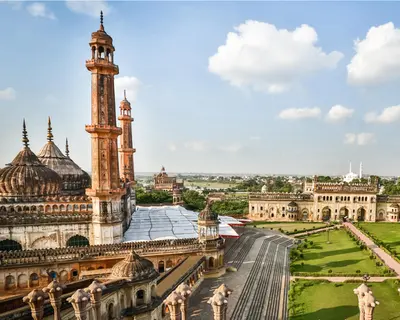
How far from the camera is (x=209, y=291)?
2295 cm

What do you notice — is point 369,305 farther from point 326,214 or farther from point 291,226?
point 326,214

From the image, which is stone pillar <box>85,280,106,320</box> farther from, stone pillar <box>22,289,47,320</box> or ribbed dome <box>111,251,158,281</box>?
ribbed dome <box>111,251,158,281</box>

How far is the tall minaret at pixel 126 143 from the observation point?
46844 millimetres

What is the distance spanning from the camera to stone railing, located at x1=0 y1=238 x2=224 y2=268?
2280 centimetres

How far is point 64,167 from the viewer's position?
3884 centimetres

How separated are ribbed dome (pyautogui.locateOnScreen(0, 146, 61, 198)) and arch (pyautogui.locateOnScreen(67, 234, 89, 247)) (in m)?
6.26

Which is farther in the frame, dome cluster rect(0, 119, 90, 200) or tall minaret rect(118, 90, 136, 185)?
tall minaret rect(118, 90, 136, 185)

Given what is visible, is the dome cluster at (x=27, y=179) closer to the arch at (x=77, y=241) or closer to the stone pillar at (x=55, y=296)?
the arch at (x=77, y=241)

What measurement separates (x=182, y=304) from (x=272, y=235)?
37084 millimetres

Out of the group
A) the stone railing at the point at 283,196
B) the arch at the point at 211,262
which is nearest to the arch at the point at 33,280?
the arch at the point at 211,262

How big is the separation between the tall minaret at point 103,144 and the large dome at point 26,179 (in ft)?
23.7

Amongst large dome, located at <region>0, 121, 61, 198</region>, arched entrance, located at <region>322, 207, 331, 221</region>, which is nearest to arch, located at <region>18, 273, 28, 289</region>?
large dome, located at <region>0, 121, 61, 198</region>

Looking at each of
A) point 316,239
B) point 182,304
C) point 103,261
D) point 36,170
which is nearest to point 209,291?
point 103,261

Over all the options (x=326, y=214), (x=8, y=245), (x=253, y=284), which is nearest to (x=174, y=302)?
(x=253, y=284)
